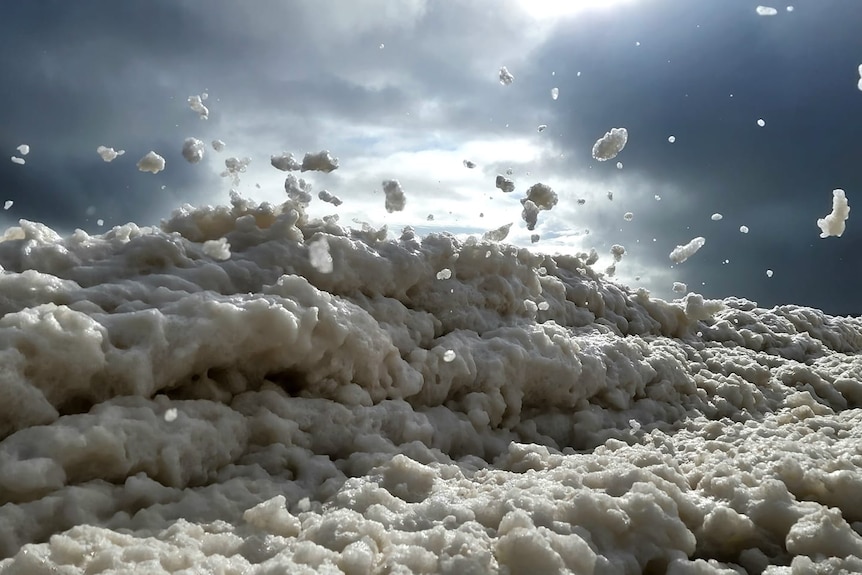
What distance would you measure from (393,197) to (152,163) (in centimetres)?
195

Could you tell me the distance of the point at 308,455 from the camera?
3.41 meters

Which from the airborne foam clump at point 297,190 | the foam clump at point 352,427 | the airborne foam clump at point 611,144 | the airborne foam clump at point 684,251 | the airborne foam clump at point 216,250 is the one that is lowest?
the foam clump at point 352,427

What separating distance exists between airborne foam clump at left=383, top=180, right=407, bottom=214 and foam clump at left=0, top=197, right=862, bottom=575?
0.43 meters

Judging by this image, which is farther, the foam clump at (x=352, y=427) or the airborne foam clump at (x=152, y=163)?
the airborne foam clump at (x=152, y=163)

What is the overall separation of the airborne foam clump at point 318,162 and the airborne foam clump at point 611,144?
2.70 meters

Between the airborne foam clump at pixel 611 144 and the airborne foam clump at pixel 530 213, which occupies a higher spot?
the airborne foam clump at pixel 611 144

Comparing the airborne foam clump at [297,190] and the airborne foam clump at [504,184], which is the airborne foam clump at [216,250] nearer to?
the airborne foam clump at [297,190]

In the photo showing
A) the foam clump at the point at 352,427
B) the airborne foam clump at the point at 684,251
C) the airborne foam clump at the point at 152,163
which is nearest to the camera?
the foam clump at the point at 352,427

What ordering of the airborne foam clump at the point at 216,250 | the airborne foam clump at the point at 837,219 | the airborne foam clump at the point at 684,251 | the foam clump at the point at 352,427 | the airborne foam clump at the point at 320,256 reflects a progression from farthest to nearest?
the airborne foam clump at the point at 684,251 < the airborne foam clump at the point at 837,219 < the airborne foam clump at the point at 320,256 < the airborne foam clump at the point at 216,250 < the foam clump at the point at 352,427

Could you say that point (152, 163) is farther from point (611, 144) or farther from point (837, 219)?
point (837, 219)

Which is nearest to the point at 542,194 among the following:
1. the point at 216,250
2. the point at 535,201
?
the point at 535,201

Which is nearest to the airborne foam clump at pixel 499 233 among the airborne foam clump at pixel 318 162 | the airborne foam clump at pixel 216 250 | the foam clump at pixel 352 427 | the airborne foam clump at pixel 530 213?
the airborne foam clump at pixel 530 213

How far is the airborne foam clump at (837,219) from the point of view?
6.41 m

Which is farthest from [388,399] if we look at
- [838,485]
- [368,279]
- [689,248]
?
[689,248]
